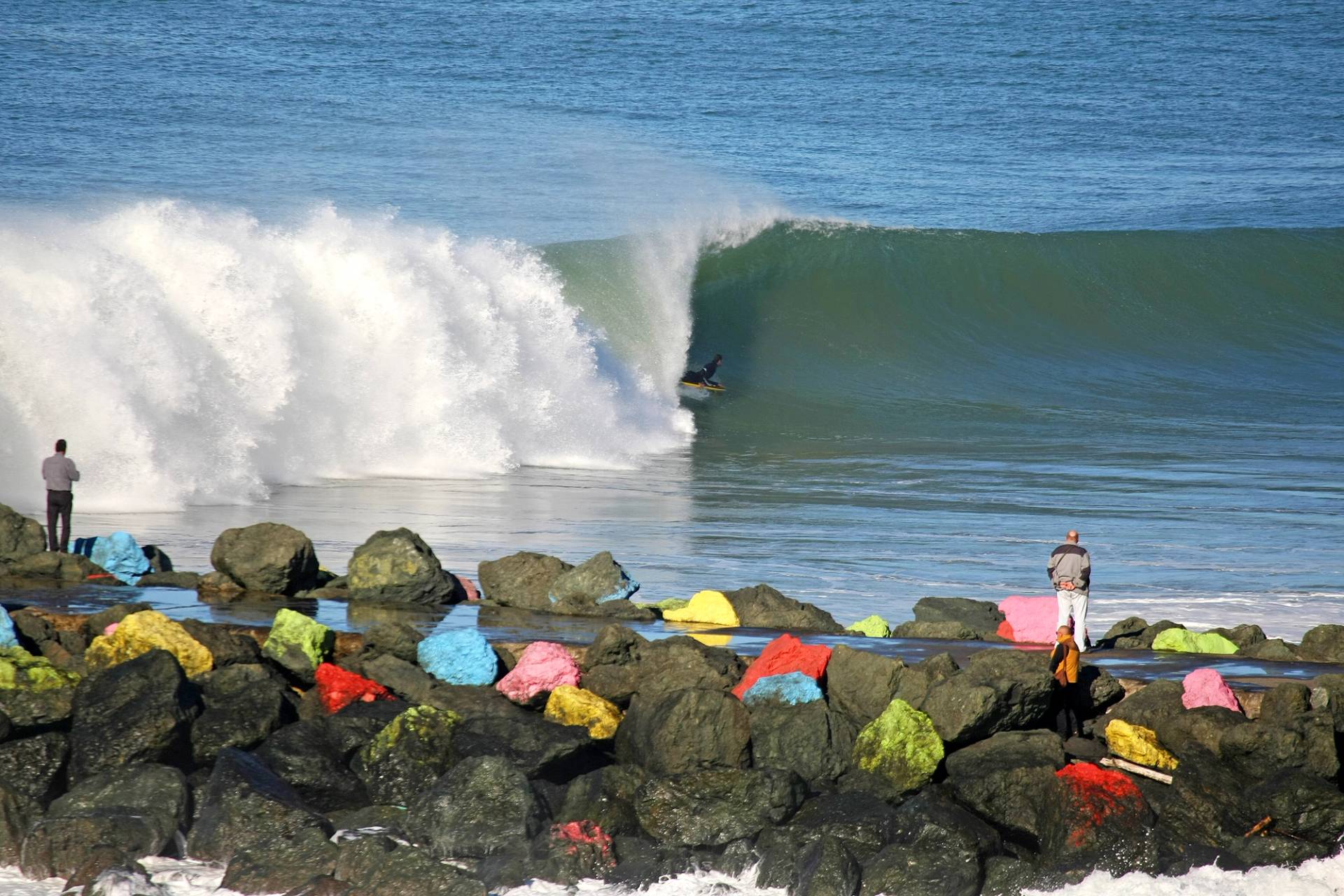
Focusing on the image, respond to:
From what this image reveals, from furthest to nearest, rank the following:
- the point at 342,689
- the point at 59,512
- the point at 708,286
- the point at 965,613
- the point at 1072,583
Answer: the point at 708,286 < the point at 59,512 < the point at 965,613 < the point at 1072,583 < the point at 342,689

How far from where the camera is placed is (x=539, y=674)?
7035mm

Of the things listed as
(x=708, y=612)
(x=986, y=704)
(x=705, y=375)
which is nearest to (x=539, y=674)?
(x=708, y=612)

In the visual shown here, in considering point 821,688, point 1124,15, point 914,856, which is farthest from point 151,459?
point 1124,15

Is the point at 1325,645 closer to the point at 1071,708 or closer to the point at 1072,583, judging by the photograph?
the point at 1072,583

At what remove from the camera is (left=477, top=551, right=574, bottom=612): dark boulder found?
8.70 metres

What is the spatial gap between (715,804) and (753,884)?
1.40 ft

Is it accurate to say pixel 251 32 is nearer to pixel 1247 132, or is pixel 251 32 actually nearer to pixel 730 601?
pixel 1247 132

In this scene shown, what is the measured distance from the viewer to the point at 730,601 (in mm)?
8672

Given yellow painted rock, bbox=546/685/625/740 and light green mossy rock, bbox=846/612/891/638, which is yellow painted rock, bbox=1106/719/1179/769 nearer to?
light green mossy rock, bbox=846/612/891/638

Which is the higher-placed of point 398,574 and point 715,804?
point 398,574

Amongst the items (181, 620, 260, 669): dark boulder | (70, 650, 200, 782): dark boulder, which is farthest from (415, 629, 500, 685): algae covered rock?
(70, 650, 200, 782): dark boulder

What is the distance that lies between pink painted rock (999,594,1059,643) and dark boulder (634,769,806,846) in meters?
2.71

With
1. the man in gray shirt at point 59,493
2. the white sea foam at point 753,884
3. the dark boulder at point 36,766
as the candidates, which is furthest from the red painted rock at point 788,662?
the man in gray shirt at point 59,493

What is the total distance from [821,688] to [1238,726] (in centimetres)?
178
